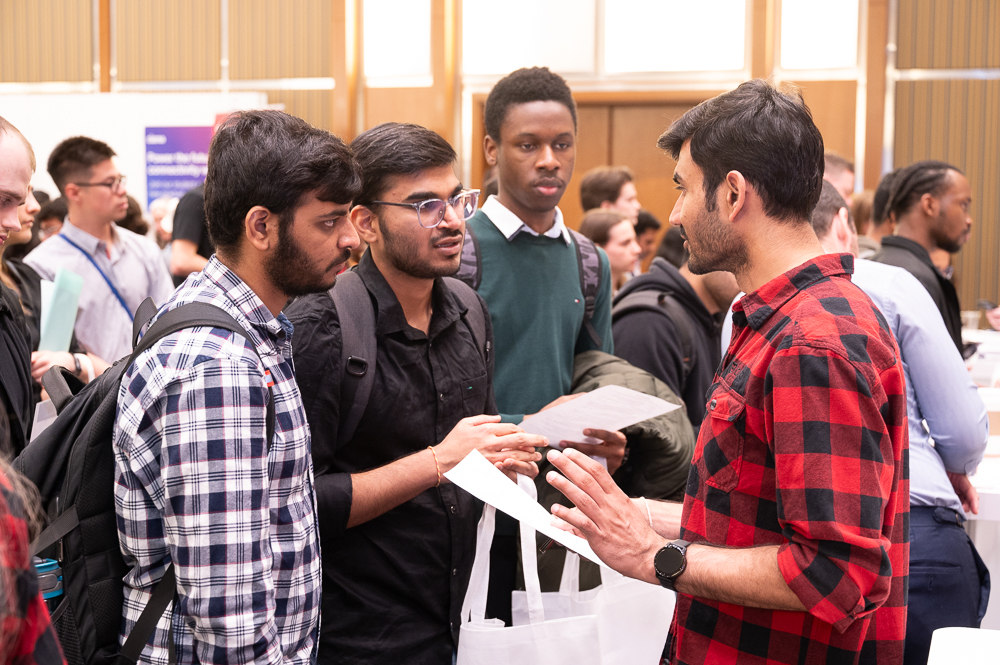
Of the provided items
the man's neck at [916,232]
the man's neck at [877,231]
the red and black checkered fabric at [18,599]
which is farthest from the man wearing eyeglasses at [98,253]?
the man's neck at [877,231]

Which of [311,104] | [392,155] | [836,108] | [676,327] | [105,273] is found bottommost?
[676,327]

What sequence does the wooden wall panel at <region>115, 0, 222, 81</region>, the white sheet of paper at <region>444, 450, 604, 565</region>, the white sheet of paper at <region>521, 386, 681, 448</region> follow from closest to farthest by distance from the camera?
the white sheet of paper at <region>444, 450, 604, 565</region> → the white sheet of paper at <region>521, 386, 681, 448</region> → the wooden wall panel at <region>115, 0, 222, 81</region>

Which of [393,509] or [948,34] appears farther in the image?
[948,34]

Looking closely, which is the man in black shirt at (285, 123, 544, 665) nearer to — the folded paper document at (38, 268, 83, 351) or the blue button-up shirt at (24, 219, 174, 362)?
the folded paper document at (38, 268, 83, 351)

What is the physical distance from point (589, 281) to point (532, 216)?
0.24 meters

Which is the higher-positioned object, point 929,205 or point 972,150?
point 972,150

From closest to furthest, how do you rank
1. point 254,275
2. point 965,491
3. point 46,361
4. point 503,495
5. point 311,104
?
point 254,275, point 503,495, point 965,491, point 46,361, point 311,104

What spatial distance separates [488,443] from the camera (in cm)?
164

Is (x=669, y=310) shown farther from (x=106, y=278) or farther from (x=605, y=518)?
(x=106, y=278)

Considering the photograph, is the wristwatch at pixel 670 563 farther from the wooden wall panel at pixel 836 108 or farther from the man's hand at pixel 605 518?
the wooden wall panel at pixel 836 108

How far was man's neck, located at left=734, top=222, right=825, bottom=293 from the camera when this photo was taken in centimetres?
126

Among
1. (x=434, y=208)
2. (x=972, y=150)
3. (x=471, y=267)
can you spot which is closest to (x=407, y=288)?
(x=434, y=208)

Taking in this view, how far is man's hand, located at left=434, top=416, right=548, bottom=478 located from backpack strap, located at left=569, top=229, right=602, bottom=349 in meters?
0.73

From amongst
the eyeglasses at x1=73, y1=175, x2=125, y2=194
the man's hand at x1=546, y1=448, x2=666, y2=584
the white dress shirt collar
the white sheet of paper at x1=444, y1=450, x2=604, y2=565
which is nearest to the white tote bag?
the white sheet of paper at x1=444, y1=450, x2=604, y2=565
